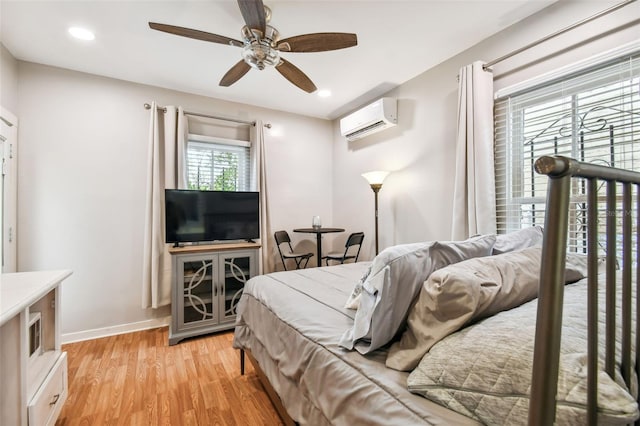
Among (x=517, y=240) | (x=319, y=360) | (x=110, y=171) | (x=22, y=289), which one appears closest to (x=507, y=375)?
(x=319, y=360)

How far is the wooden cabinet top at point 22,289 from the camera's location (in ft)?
3.50

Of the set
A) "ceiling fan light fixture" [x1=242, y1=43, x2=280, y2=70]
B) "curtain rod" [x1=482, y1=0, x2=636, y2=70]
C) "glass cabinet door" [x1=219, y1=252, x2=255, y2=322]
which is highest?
"curtain rod" [x1=482, y1=0, x2=636, y2=70]

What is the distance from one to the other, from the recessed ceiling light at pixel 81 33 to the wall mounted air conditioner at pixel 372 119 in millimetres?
2534

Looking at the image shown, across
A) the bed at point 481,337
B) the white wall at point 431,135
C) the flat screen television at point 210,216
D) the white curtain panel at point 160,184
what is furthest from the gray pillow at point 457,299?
the white curtain panel at point 160,184

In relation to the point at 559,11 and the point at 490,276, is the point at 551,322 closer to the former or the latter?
the point at 490,276

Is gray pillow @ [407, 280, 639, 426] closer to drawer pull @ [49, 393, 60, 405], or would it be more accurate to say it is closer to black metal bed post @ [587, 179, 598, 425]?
black metal bed post @ [587, 179, 598, 425]

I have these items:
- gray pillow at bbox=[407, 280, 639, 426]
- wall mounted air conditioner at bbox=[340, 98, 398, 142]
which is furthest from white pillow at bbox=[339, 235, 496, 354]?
wall mounted air conditioner at bbox=[340, 98, 398, 142]

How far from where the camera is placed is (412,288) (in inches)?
40.5

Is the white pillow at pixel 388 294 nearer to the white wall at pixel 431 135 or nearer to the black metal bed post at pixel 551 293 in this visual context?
the black metal bed post at pixel 551 293

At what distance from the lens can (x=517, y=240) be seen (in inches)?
62.7

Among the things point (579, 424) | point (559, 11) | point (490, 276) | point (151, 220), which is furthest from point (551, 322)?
point (151, 220)

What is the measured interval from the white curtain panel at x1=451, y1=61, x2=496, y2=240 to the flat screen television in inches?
84.7

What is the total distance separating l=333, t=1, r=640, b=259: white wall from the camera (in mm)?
Answer: 1796

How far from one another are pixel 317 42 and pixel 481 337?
1.83 m
